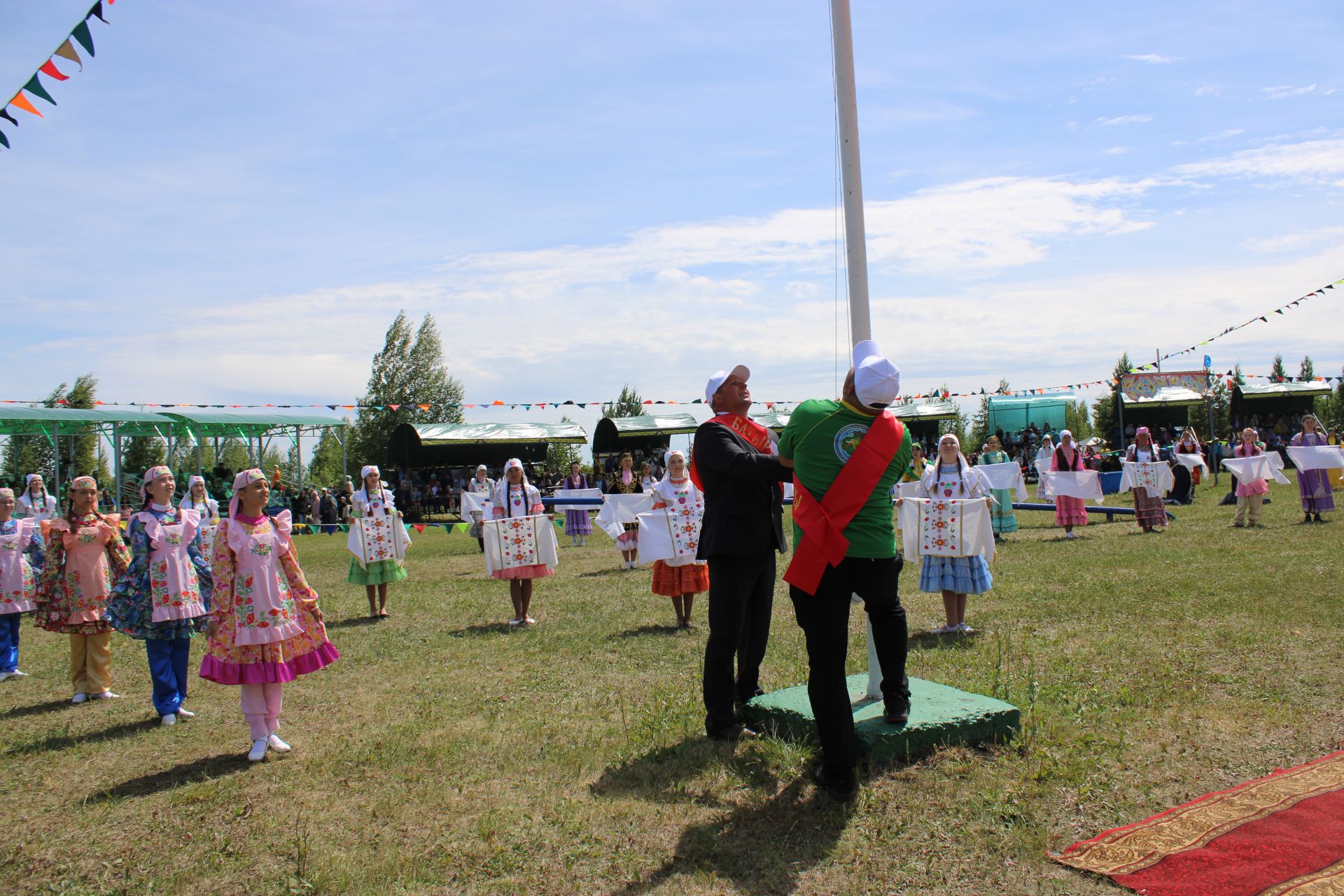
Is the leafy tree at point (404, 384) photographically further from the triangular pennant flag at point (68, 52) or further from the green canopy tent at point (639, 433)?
the triangular pennant flag at point (68, 52)

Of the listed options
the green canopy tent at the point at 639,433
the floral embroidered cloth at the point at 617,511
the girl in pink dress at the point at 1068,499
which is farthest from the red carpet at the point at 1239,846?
the green canopy tent at the point at 639,433

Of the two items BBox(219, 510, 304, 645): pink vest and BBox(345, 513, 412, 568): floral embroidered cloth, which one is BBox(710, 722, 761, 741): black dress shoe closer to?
BBox(219, 510, 304, 645): pink vest

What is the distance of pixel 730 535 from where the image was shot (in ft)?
17.2

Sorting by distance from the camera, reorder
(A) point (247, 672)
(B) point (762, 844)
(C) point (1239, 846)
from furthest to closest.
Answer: (A) point (247, 672), (B) point (762, 844), (C) point (1239, 846)

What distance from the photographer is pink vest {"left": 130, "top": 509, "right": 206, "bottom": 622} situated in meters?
6.61

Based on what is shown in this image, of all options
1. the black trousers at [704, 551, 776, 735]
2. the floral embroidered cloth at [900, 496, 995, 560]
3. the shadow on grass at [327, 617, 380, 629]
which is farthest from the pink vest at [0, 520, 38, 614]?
the floral embroidered cloth at [900, 496, 995, 560]

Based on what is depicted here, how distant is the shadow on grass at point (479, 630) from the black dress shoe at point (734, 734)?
476cm

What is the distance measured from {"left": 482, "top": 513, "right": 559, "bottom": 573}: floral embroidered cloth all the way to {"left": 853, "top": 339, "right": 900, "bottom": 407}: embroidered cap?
20.6ft

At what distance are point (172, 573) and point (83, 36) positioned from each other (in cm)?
458

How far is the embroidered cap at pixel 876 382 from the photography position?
4289 millimetres

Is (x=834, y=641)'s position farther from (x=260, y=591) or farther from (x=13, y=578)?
(x=13, y=578)

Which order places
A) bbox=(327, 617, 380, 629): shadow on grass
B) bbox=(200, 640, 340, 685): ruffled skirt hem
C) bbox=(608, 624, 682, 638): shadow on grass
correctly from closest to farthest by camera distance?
bbox=(200, 640, 340, 685): ruffled skirt hem, bbox=(608, 624, 682, 638): shadow on grass, bbox=(327, 617, 380, 629): shadow on grass

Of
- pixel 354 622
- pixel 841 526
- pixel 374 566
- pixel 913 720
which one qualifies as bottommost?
pixel 354 622

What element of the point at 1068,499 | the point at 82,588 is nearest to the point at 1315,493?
the point at 1068,499
